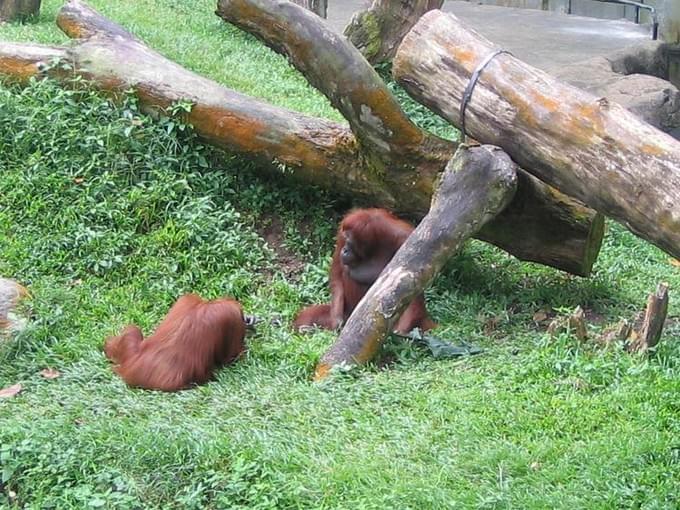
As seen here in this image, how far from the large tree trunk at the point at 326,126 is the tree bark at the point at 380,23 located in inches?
111

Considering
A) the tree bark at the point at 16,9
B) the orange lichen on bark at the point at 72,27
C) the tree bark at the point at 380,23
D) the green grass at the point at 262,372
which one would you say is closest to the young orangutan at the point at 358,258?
the green grass at the point at 262,372

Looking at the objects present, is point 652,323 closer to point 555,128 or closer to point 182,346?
point 555,128

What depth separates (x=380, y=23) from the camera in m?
9.39

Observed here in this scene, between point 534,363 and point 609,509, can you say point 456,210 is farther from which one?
point 609,509

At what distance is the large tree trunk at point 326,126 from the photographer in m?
5.57

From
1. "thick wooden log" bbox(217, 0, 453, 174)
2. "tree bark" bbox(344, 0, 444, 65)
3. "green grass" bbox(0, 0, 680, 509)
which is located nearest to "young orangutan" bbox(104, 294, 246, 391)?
"green grass" bbox(0, 0, 680, 509)

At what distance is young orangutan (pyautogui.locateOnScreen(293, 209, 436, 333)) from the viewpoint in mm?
5594

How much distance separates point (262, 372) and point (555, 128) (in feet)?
5.75

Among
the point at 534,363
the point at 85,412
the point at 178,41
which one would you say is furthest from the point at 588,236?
the point at 178,41

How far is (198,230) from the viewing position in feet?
19.7

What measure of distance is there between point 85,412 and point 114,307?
4.11ft

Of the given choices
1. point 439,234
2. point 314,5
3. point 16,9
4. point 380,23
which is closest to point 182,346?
point 439,234

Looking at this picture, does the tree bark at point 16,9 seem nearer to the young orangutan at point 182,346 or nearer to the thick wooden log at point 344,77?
the thick wooden log at point 344,77

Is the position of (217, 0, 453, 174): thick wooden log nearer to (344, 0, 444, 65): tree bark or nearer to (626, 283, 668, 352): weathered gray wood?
(626, 283, 668, 352): weathered gray wood
